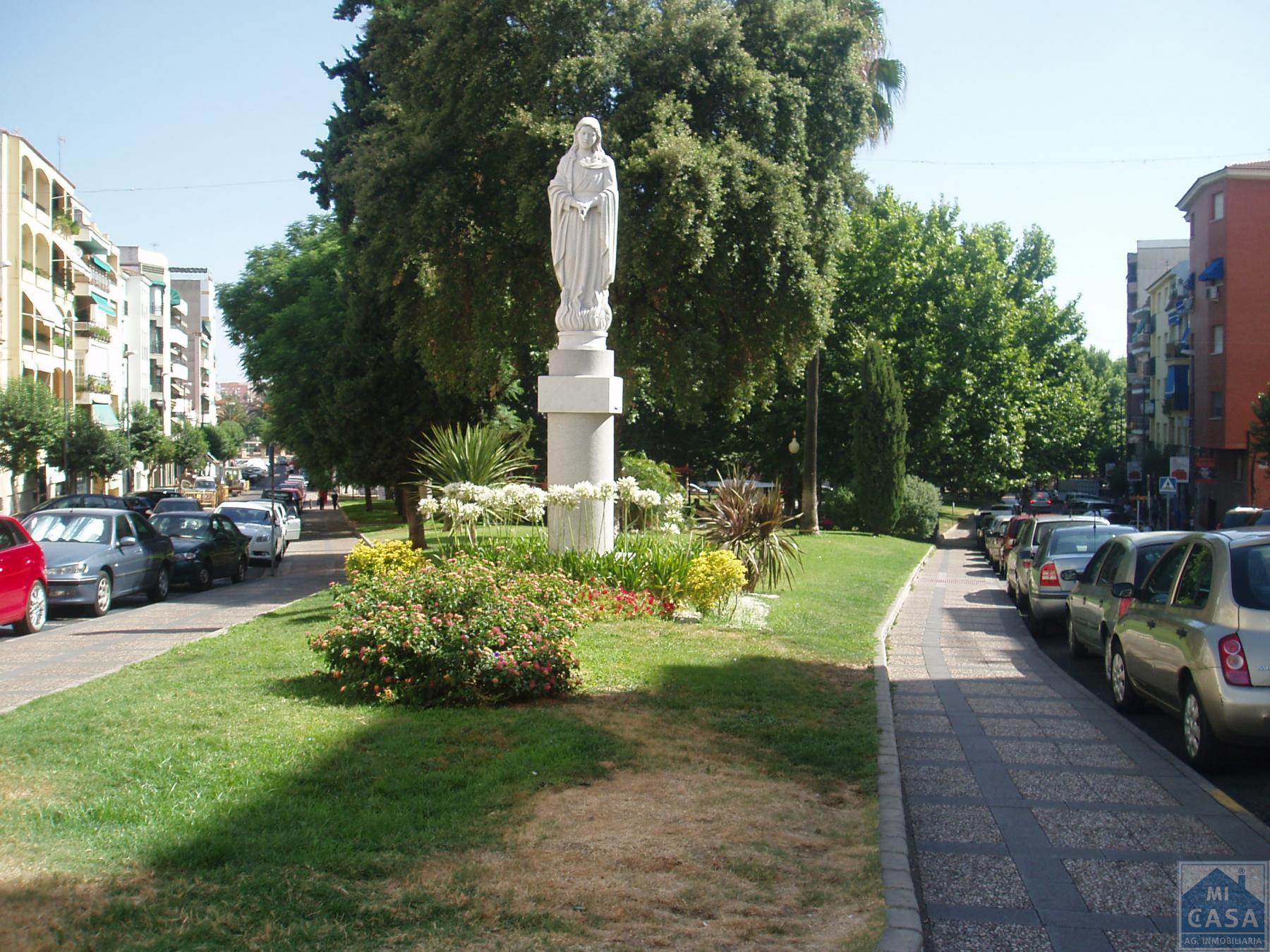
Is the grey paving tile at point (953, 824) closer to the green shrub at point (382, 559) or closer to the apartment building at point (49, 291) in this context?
the green shrub at point (382, 559)

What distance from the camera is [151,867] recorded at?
5.01 m

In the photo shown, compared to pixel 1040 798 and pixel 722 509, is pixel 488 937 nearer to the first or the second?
pixel 1040 798

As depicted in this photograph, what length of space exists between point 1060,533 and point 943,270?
32152mm

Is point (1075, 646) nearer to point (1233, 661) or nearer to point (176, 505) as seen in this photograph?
point (1233, 661)

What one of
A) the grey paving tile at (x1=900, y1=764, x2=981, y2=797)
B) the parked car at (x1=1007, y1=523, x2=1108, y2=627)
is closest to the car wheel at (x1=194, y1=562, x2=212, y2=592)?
the parked car at (x1=1007, y1=523, x2=1108, y2=627)

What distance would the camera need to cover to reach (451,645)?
8547 millimetres

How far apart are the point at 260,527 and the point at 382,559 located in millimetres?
18679

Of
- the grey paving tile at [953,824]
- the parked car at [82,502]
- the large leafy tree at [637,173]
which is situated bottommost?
the grey paving tile at [953,824]

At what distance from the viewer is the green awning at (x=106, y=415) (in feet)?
210

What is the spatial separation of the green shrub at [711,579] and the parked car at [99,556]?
9.77 metres

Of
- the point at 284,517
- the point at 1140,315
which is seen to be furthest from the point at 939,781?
the point at 1140,315

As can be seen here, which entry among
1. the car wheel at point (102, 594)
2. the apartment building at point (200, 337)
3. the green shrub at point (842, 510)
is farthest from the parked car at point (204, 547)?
the apartment building at point (200, 337)

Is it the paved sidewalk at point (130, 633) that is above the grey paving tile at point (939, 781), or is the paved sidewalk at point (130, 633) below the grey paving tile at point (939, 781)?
below

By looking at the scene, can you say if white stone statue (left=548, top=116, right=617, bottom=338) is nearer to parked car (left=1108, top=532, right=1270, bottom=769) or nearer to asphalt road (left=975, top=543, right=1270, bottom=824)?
asphalt road (left=975, top=543, right=1270, bottom=824)
